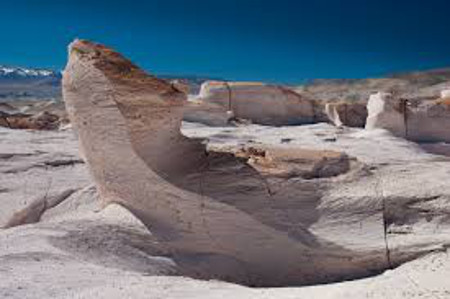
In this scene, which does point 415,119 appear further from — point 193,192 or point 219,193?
point 193,192

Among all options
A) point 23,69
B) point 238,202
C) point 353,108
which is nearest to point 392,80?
point 353,108

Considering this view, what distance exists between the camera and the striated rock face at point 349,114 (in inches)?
719

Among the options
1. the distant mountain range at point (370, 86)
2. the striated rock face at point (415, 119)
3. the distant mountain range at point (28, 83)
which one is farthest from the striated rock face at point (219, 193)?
the distant mountain range at point (28, 83)

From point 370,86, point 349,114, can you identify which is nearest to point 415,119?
point 349,114

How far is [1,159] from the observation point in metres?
11.2

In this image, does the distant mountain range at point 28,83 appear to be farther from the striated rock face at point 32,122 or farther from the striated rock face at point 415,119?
the striated rock face at point 415,119

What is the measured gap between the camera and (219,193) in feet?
18.8

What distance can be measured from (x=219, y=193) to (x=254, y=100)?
1243cm

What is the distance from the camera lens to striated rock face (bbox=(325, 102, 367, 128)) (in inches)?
719

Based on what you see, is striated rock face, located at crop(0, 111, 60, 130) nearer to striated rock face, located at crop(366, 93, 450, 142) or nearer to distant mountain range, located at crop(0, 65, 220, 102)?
striated rock face, located at crop(366, 93, 450, 142)

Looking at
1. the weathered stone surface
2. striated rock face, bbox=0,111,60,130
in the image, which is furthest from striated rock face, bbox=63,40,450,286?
striated rock face, bbox=0,111,60,130

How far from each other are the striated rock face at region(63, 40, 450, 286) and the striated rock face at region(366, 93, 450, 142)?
8000 millimetres

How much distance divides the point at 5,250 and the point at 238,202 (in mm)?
2181

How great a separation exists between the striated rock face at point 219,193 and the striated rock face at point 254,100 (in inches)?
451
